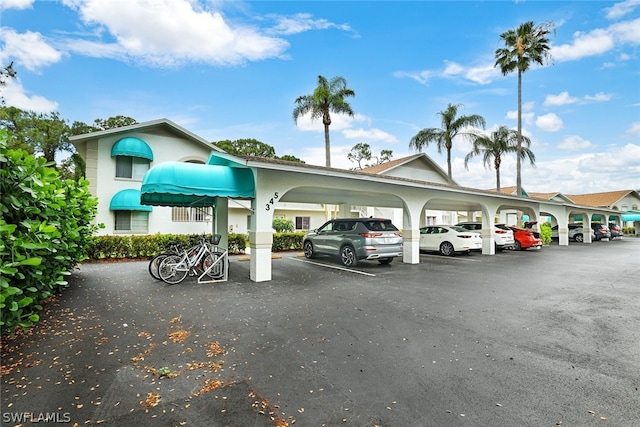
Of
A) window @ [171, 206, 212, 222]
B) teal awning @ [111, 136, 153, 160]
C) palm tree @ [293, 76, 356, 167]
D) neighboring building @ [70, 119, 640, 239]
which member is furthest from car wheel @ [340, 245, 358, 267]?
palm tree @ [293, 76, 356, 167]

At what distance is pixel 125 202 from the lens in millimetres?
15898

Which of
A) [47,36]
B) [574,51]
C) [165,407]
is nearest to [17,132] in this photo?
[47,36]

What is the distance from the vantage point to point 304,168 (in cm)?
897

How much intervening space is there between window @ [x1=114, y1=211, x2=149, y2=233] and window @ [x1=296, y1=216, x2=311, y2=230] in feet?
46.5

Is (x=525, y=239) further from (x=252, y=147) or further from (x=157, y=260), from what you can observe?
(x=252, y=147)

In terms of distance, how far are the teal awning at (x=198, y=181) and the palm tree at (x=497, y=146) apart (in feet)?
80.2

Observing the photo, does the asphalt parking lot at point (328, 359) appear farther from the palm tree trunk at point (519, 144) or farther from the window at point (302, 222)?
the window at point (302, 222)

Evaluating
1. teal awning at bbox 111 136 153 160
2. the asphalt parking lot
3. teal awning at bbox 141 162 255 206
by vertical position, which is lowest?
the asphalt parking lot

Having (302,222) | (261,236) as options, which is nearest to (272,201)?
(261,236)

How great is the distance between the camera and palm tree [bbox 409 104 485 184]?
26.0 m

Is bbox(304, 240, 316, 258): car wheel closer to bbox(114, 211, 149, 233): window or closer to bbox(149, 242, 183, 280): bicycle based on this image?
bbox(149, 242, 183, 280): bicycle

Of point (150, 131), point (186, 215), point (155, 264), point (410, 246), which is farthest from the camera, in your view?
point (186, 215)

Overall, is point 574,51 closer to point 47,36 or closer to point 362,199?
point 362,199

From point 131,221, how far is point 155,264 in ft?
32.5
